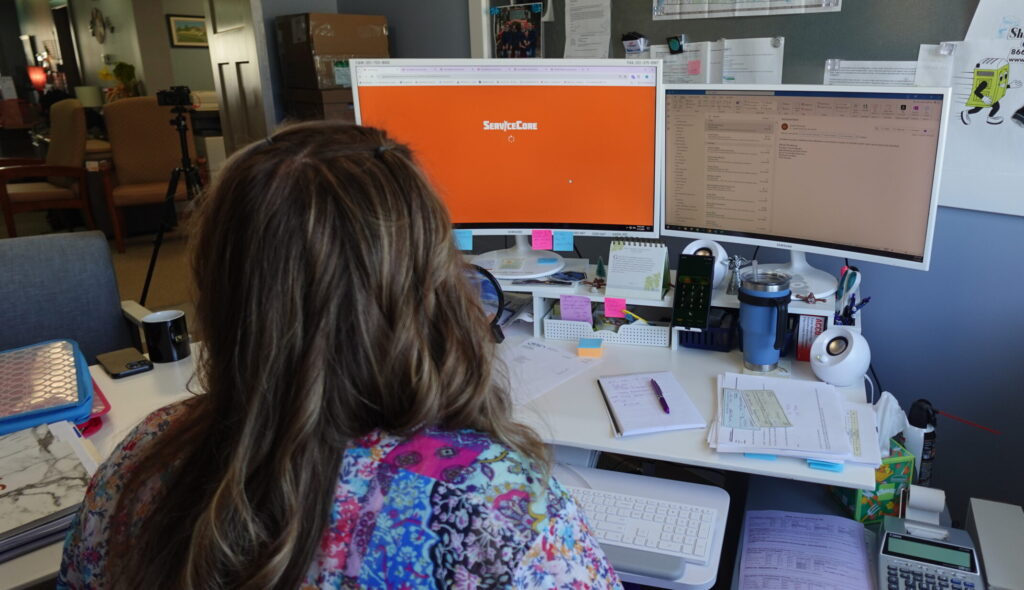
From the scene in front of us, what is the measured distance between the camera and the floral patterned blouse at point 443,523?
61cm

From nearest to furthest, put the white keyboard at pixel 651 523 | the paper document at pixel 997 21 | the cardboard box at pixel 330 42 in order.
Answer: the white keyboard at pixel 651 523 < the paper document at pixel 997 21 < the cardboard box at pixel 330 42

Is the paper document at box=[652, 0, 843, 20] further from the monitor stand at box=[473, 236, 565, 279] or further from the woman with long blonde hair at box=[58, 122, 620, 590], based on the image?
the woman with long blonde hair at box=[58, 122, 620, 590]

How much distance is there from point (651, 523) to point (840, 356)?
0.52 meters

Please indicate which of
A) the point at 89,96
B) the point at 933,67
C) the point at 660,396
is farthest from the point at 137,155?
the point at 933,67

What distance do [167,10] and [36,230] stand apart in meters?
2.39

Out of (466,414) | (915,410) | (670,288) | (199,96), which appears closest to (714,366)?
(670,288)

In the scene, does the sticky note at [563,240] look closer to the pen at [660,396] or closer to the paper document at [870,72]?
the pen at [660,396]

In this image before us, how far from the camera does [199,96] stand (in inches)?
259

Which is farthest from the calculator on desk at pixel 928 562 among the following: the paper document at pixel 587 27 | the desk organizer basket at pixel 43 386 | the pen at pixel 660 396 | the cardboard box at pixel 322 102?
the cardboard box at pixel 322 102

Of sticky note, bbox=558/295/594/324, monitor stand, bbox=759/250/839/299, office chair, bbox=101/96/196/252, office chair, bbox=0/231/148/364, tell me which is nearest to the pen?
sticky note, bbox=558/295/594/324

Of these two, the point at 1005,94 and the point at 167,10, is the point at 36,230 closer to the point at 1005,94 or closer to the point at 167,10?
the point at 167,10

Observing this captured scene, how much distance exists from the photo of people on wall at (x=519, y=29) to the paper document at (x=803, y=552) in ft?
5.12

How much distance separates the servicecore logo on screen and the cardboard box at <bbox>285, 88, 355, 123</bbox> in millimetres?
1303

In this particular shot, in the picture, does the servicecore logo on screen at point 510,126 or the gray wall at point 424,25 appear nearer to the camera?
the servicecore logo on screen at point 510,126
